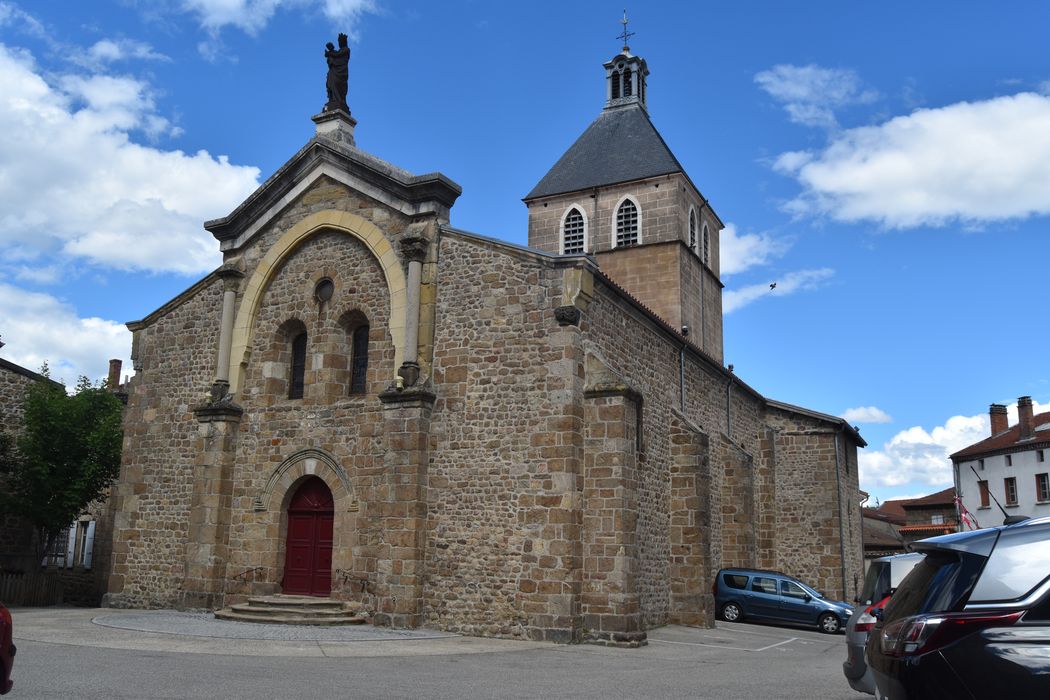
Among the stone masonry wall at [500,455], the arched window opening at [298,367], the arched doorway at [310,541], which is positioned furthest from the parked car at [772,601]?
the arched window opening at [298,367]

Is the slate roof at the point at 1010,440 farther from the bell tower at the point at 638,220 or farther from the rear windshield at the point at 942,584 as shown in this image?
the rear windshield at the point at 942,584

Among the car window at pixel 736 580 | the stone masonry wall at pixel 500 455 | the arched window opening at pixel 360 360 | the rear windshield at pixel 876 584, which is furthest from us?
the car window at pixel 736 580

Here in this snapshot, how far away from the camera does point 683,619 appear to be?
58.0 ft

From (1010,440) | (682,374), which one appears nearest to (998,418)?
(1010,440)

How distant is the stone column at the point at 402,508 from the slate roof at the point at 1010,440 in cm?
3935

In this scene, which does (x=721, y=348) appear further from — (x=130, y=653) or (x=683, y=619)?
(x=130, y=653)

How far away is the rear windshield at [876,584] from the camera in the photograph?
9.13 metres

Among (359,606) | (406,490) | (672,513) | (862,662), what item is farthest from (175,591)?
(862,662)

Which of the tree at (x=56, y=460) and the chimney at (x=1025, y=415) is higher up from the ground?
the chimney at (x=1025, y=415)

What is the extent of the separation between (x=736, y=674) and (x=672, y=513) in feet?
23.1

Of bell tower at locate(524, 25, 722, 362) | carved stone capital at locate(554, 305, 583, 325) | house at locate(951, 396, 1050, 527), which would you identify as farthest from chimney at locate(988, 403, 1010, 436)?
carved stone capital at locate(554, 305, 583, 325)

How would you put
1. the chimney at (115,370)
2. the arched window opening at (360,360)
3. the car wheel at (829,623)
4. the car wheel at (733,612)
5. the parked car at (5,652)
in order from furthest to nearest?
the chimney at (115,370), the car wheel at (733,612), the car wheel at (829,623), the arched window opening at (360,360), the parked car at (5,652)

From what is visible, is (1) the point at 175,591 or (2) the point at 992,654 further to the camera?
(1) the point at 175,591

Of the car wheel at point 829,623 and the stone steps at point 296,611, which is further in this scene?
the car wheel at point 829,623
